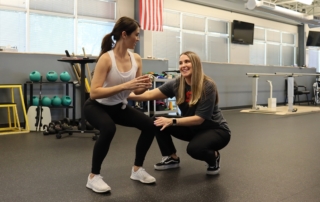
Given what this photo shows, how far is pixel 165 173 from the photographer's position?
2666mm

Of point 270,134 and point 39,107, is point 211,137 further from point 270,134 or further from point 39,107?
point 39,107

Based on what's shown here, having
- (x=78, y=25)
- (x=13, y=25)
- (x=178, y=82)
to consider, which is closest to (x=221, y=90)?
(x=78, y=25)

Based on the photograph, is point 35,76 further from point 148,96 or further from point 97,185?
point 97,185

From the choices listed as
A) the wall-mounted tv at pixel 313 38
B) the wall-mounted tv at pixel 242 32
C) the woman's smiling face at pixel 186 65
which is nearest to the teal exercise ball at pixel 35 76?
the woman's smiling face at pixel 186 65

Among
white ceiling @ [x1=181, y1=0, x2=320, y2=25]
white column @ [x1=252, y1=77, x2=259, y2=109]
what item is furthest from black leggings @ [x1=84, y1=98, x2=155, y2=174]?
white ceiling @ [x1=181, y1=0, x2=320, y2=25]

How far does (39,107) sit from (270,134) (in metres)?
3.48

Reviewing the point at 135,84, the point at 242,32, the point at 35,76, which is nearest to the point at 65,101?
the point at 35,76

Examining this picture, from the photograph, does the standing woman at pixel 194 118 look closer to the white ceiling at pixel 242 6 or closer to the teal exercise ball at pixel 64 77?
the teal exercise ball at pixel 64 77

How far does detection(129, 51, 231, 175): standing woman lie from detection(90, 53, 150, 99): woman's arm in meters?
0.38

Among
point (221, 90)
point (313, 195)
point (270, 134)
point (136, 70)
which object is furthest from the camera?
point (221, 90)

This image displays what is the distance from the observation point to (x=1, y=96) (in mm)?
5305

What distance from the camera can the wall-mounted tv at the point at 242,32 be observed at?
10.6 metres

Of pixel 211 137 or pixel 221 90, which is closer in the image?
pixel 211 137

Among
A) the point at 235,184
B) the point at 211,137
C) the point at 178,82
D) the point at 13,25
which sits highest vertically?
the point at 13,25
